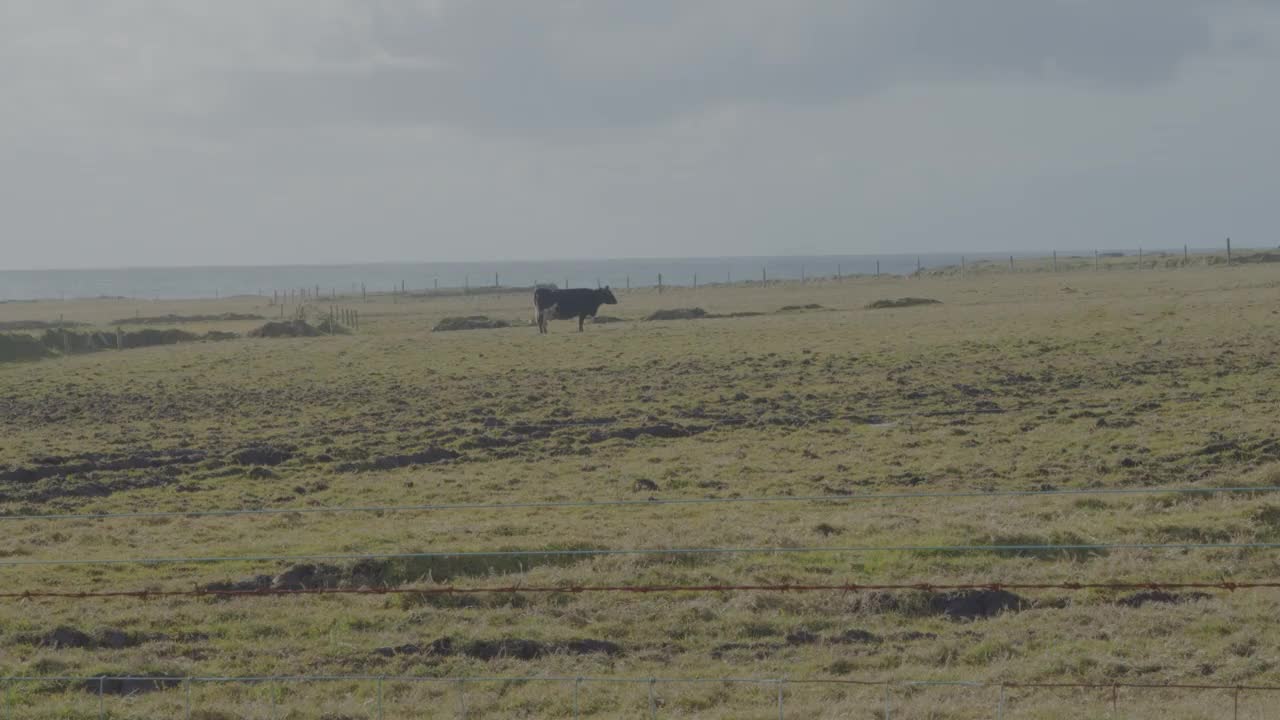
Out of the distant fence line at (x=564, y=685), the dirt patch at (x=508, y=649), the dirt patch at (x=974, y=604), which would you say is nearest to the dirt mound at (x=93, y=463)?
the distant fence line at (x=564, y=685)

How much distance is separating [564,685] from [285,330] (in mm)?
45171

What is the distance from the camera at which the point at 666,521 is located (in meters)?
14.3

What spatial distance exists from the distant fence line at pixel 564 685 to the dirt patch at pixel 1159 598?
1.80 m

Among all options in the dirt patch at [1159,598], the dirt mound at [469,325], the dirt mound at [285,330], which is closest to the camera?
the dirt patch at [1159,598]

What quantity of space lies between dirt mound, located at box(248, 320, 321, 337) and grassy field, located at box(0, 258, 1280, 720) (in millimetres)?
14333

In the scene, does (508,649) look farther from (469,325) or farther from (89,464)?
(469,325)

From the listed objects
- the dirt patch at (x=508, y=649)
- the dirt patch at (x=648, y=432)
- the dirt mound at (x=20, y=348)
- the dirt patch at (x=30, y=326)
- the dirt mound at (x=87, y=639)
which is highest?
the dirt patch at (x=30, y=326)

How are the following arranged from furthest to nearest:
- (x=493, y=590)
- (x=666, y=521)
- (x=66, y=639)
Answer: (x=666, y=521)
(x=493, y=590)
(x=66, y=639)

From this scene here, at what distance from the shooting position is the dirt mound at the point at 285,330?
51062mm

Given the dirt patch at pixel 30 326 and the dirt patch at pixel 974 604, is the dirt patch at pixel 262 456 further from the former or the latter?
the dirt patch at pixel 30 326

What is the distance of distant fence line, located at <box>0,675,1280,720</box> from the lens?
26.1 feet

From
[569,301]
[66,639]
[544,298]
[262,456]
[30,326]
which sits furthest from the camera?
[30,326]

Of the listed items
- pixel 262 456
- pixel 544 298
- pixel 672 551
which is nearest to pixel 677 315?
pixel 544 298

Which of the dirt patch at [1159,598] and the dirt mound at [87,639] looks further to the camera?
the dirt patch at [1159,598]
